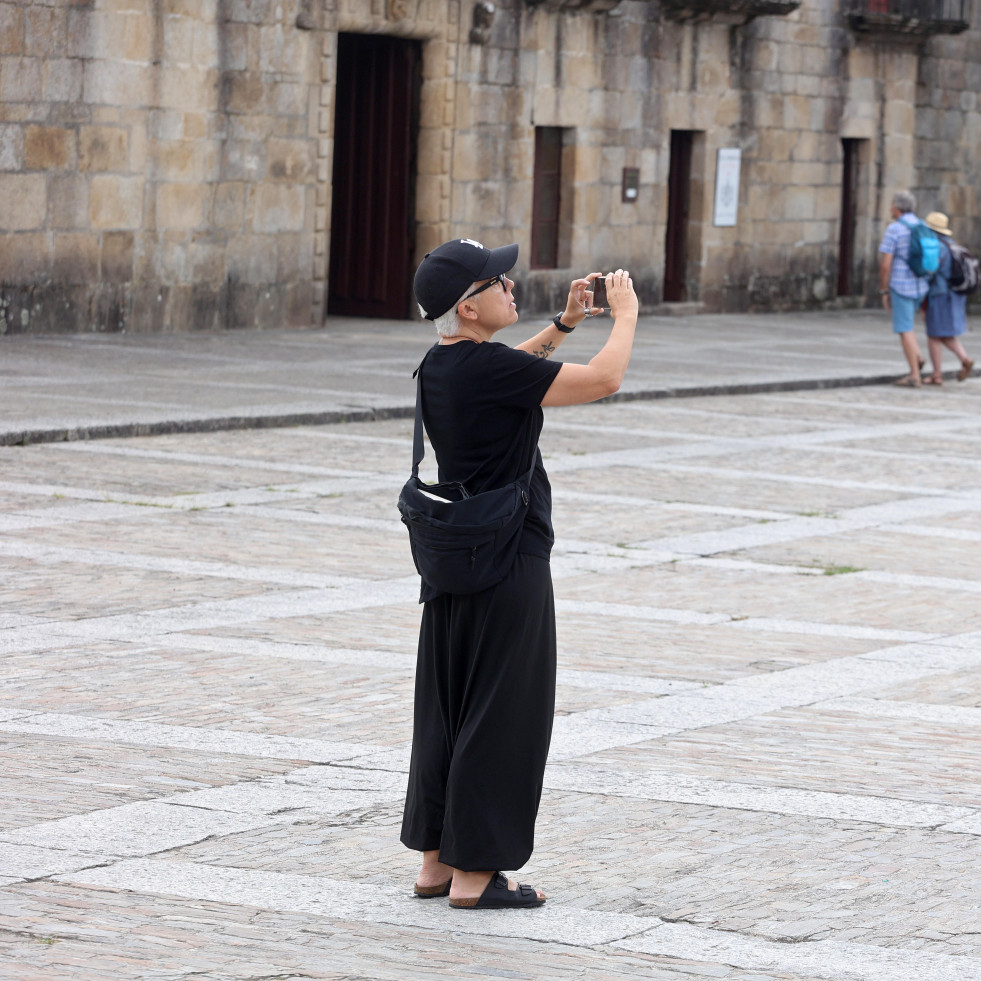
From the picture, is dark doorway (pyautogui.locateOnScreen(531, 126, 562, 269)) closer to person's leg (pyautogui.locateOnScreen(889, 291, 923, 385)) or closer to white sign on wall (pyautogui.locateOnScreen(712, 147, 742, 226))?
white sign on wall (pyautogui.locateOnScreen(712, 147, 742, 226))

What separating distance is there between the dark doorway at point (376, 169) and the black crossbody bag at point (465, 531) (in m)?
19.6

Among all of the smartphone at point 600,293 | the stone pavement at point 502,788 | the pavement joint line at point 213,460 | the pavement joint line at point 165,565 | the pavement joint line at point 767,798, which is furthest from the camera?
the pavement joint line at point 213,460

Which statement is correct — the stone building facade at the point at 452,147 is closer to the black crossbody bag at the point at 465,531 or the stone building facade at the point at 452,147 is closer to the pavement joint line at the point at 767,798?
the pavement joint line at the point at 767,798

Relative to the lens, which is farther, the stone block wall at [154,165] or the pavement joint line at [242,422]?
the stone block wall at [154,165]

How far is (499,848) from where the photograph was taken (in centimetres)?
486

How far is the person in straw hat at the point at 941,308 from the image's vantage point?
20.0 metres

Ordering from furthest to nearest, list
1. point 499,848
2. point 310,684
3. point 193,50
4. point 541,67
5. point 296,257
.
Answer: point 541,67 < point 296,257 < point 193,50 < point 310,684 < point 499,848

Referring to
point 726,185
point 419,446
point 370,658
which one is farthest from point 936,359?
point 419,446

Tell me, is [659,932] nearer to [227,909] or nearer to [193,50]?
[227,909]

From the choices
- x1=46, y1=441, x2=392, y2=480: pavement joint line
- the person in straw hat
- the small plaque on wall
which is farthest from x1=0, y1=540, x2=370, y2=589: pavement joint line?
the small plaque on wall

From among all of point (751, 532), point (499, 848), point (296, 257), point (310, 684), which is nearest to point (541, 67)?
point (296, 257)

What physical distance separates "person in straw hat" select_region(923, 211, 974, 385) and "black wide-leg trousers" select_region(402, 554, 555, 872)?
15683 mm

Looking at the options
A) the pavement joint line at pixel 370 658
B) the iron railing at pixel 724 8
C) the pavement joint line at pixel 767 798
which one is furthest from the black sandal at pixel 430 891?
the iron railing at pixel 724 8

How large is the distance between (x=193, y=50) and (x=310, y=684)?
49.6 feet
